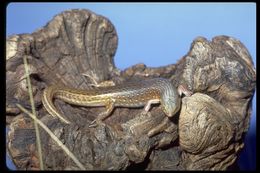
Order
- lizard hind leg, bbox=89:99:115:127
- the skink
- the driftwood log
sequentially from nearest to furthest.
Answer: the driftwood log, lizard hind leg, bbox=89:99:115:127, the skink

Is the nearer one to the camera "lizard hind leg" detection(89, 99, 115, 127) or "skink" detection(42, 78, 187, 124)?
"lizard hind leg" detection(89, 99, 115, 127)

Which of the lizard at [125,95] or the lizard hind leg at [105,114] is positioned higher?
the lizard at [125,95]

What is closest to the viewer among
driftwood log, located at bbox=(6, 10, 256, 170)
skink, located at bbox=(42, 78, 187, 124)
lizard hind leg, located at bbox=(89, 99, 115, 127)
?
driftwood log, located at bbox=(6, 10, 256, 170)

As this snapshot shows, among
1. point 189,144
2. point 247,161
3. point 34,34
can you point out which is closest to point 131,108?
point 189,144

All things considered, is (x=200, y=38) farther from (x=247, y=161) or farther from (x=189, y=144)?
(x=247, y=161)

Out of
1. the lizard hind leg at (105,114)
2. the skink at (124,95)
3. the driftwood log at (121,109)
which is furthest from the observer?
the skink at (124,95)

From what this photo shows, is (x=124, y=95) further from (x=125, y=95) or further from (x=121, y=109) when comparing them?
(x=121, y=109)

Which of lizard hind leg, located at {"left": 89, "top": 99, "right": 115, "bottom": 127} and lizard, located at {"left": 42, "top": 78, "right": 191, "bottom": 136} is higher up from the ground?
lizard, located at {"left": 42, "top": 78, "right": 191, "bottom": 136}
